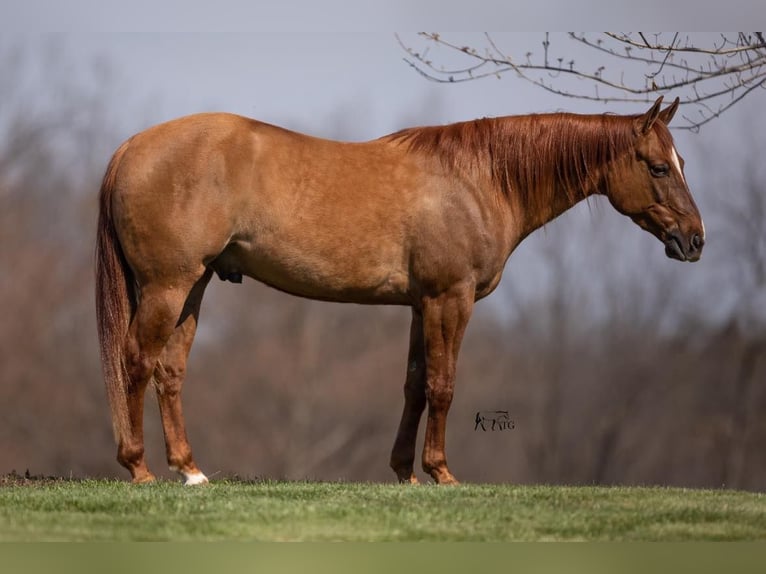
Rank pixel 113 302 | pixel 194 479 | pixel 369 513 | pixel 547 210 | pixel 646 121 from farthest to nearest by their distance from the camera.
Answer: pixel 547 210 < pixel 646 121 < pixel 194 479 < pixel 113 302 < pixel 369 513

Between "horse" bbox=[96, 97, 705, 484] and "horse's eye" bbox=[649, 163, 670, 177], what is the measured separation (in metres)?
0.01

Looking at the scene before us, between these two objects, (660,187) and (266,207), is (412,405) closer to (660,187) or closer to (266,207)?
(266,207)

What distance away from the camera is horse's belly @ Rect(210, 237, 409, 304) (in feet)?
21.7

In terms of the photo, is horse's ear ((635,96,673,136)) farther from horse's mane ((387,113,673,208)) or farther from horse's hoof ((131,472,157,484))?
horse's hoof ((131,472,157,484))

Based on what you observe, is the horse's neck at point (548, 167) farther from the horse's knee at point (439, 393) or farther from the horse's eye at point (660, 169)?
the horse's knee at point (439, 393)

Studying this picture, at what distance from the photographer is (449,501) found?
5617 millimetres

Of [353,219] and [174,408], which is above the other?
[353,219]

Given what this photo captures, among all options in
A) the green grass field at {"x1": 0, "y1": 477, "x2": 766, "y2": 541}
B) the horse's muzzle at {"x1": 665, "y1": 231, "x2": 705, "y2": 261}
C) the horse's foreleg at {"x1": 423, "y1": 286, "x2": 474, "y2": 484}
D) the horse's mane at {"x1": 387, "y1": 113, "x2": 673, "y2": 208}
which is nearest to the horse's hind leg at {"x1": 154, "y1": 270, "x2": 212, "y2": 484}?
the green grass field at {"x1": 0, "y1": 477, "x2": 766, "y2": 541}

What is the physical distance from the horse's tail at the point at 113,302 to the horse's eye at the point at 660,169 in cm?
362

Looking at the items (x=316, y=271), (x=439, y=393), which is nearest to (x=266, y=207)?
(x=316, y=271)

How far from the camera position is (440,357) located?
6.80 metres

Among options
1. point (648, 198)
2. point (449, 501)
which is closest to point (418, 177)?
point (648, 198)

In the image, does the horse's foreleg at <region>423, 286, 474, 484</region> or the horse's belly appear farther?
the horse's foreleg at <region>423, 286, 474, 484</region>

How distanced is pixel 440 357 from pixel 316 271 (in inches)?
39.7
